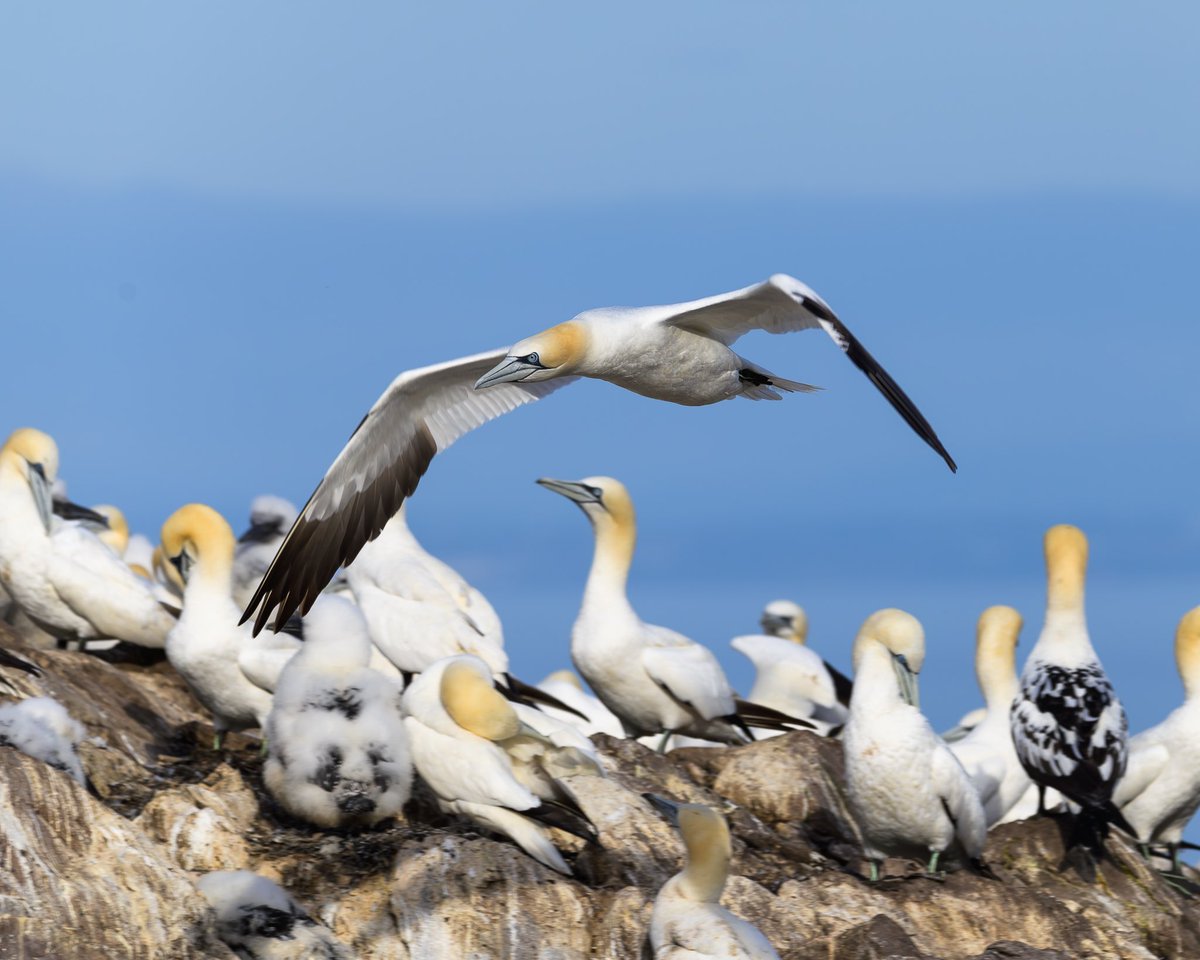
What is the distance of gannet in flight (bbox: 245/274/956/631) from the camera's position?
7.19 m

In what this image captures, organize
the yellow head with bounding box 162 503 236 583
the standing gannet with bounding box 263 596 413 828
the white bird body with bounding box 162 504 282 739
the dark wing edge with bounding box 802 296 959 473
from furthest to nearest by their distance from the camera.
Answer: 1. the yellow head with bounding box 162 503 236 583
2. the white bird body with bounding box 162 504 282 739
3. the standing gannet with bounding box 263 596 413 828
4. the dark wing edge with bounding box 802 296 959 473

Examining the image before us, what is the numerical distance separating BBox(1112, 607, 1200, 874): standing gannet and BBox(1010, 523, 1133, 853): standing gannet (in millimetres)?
500

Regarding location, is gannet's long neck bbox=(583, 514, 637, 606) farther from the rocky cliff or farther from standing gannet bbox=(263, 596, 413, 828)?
standing gannet bbox=(263, 596, 413, 828)

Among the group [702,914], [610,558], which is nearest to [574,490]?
[610,558]

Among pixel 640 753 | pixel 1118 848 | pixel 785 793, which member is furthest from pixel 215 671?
pixel 1118 848

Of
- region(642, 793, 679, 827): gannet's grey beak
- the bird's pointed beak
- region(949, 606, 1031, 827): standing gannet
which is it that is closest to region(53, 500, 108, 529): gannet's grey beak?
region(949, 606, 1031, 827): standing gannet

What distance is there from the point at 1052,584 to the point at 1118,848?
5.98 feet

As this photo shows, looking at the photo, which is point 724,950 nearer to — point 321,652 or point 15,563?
point 321,652

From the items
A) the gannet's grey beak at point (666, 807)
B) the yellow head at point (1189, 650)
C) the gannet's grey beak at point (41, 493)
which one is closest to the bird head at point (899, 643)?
the gannet's grey beak at point (666, 807)

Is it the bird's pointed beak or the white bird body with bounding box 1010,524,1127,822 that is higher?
the bird's pointed beak

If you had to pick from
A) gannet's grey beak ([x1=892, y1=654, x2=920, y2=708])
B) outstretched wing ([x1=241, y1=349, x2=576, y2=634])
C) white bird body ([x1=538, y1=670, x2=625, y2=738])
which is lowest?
white bird body ([x1=538, y1=670, x2=625, y2=738])

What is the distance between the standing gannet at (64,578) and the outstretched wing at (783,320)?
161 inches

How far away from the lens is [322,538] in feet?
26.5

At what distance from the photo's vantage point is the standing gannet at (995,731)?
393 inches
